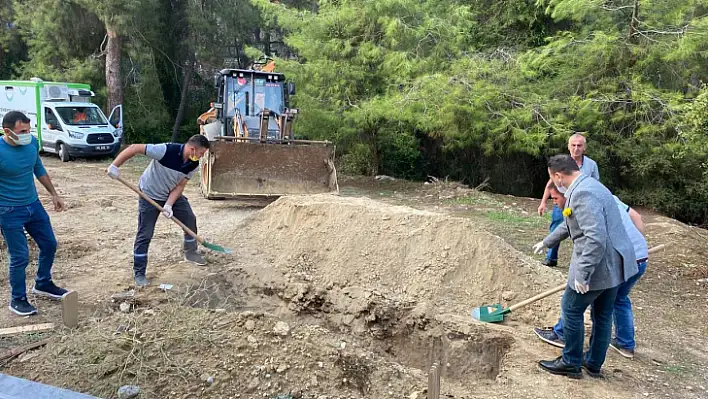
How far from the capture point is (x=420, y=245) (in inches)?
237

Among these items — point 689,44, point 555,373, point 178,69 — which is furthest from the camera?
point 178,69

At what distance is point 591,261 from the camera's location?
3533mm

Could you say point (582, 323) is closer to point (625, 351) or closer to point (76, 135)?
point (625, 351)

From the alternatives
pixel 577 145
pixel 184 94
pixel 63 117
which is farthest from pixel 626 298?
pixel 184 94

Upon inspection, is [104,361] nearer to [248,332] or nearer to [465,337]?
[248,332]

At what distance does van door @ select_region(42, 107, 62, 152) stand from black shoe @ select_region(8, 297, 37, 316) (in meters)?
12.6

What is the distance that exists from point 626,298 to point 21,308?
193 inches

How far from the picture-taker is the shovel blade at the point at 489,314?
493cm

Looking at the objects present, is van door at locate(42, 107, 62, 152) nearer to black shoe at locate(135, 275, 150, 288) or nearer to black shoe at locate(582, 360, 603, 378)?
black shoe at locate(135, 275, 150, 288)

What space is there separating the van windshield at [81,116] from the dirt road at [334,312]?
8092mm

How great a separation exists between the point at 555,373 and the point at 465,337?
0.92m

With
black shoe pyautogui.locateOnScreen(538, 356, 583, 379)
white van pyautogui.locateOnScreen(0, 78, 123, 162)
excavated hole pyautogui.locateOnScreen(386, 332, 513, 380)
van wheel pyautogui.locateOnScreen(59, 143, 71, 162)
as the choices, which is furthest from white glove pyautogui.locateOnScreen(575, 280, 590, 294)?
van wheel pyautogui.locateOnScreen(59, 143, 71, 162)

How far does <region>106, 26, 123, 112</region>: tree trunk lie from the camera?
1750cm

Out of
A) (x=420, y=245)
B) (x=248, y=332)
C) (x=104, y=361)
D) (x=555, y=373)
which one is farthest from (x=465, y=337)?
(x=104, y=361)
